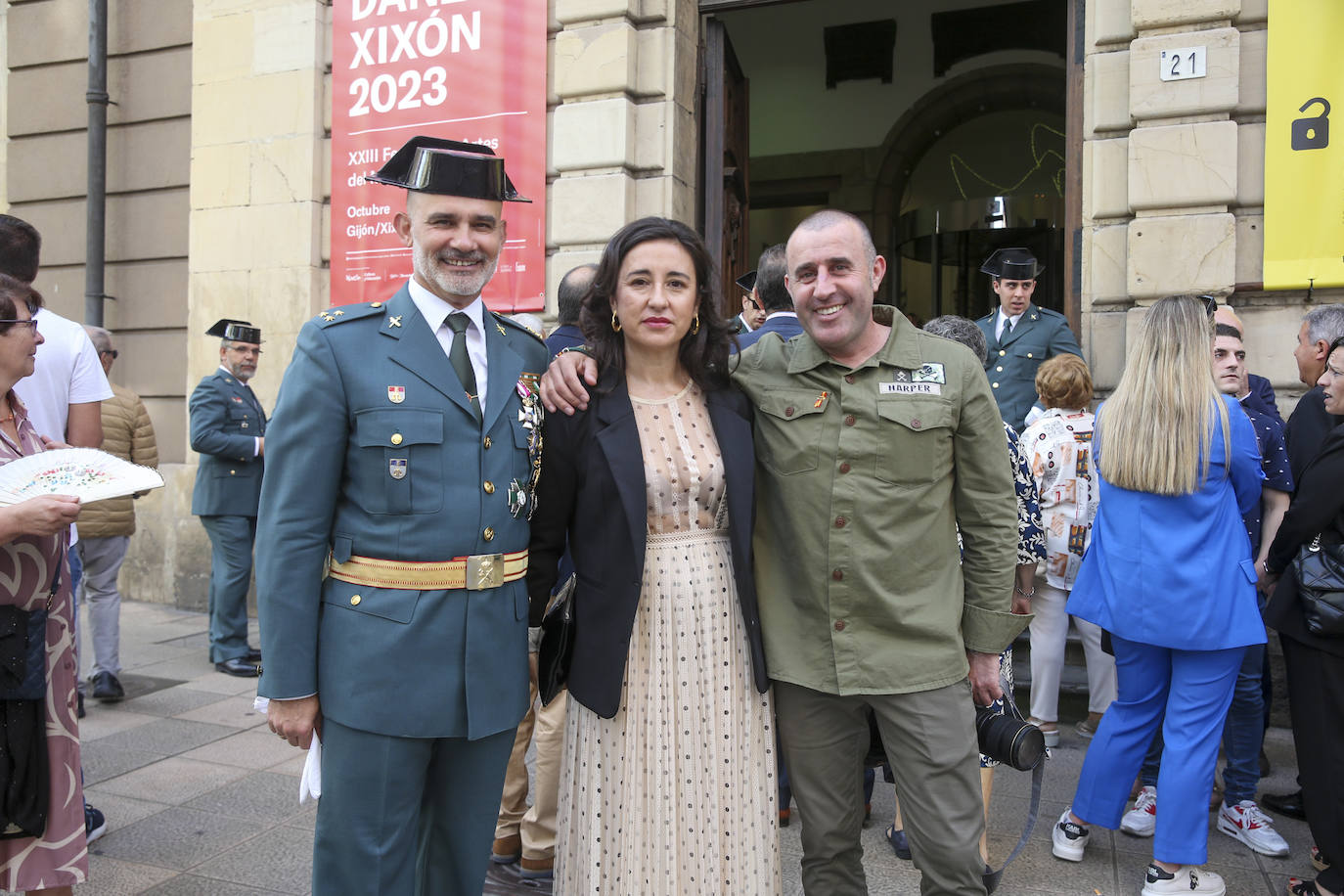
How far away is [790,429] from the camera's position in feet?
8.59

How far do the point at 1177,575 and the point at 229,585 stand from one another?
207 inches

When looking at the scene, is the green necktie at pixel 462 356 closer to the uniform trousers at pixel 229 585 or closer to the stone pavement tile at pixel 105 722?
the stone pavement tile at pixel 105 722

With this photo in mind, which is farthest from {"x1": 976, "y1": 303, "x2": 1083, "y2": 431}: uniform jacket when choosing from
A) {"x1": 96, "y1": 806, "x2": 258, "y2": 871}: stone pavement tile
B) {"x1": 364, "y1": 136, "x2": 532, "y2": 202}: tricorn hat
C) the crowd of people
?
{"x1": 96, "y1": 806, "x2": 258, "y2": 871}: stone pavement tile

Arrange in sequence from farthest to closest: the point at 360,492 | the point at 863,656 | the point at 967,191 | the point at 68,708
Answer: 1. the point at 967,191
2. the point at 68,708
3. the point at 863,656
4. the point at 360,492

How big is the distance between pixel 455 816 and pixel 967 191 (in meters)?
11.7

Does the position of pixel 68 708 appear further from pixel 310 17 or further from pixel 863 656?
pixel 310 17

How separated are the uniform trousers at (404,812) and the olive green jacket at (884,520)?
2.59 feet

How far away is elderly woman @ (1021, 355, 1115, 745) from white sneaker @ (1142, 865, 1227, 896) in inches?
45.5

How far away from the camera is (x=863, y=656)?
251 centimetres

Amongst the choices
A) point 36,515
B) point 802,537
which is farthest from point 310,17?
point 802,537

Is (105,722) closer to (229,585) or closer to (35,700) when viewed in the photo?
(229,585)

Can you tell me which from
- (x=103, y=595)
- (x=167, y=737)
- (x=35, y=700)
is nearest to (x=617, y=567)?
(x=35, y=700)

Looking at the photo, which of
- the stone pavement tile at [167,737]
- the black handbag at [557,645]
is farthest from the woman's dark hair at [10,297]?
the stone pavement tile at [167,737]

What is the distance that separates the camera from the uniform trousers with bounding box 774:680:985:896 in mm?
2479
